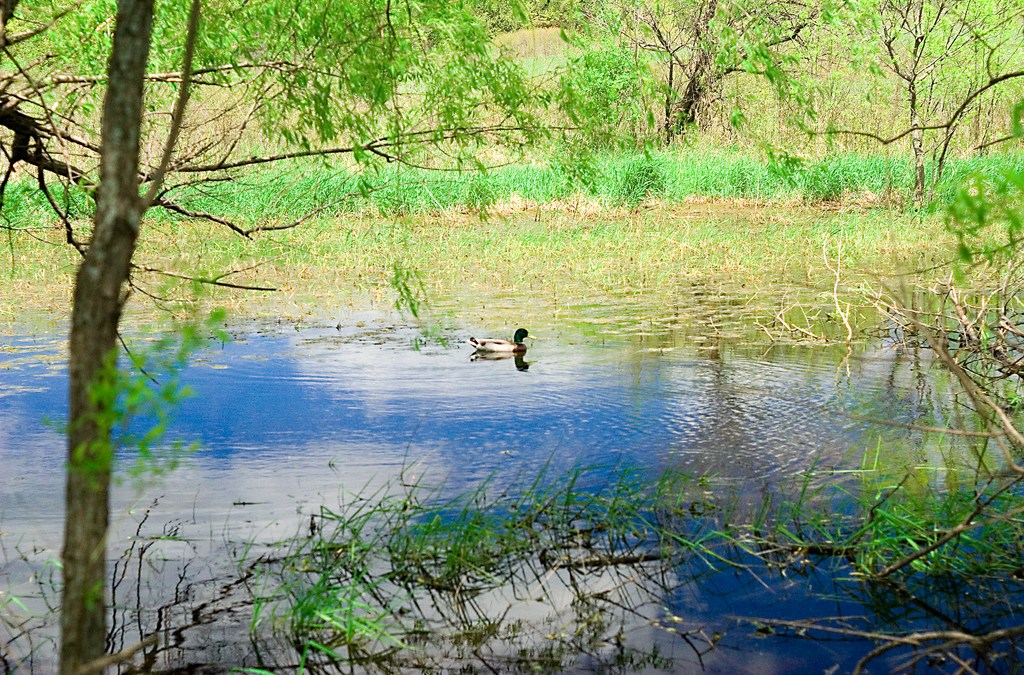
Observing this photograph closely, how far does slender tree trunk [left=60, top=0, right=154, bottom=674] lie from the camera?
216 cm

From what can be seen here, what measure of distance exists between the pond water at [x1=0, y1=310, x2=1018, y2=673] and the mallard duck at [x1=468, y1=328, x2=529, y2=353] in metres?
0.19

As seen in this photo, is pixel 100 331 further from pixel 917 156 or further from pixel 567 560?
pixel 917 156

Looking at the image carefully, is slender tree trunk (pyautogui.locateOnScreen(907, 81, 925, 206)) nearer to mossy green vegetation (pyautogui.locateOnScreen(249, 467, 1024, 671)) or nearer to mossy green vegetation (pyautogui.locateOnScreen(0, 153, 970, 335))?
mossy green vegetation (pyautogui.locateOnScreen(0, 153, 970, 335))

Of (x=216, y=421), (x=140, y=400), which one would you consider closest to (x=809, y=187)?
(x=216, y=421)

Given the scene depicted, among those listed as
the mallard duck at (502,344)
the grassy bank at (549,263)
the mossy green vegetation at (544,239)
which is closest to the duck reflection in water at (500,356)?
the mallard duck at (502,344)

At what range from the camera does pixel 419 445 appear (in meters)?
6.95

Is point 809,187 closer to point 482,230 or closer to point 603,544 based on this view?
point 482,230

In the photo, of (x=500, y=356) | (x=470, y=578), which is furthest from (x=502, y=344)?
(x=470, y=578)

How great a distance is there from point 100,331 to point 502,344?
747 centimetres

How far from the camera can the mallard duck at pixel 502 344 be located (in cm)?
960

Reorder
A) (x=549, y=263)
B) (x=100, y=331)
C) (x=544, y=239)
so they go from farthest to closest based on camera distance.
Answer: (x=544, y=239), (x=549, y=263), (x=100, y=331)

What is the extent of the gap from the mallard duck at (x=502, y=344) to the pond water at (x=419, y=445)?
0.63 feet

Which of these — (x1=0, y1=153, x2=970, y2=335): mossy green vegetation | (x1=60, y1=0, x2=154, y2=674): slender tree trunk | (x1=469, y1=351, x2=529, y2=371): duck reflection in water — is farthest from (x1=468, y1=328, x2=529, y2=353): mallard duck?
(x1=60, y1=0, x2=154, y2=674): slender tree trunk

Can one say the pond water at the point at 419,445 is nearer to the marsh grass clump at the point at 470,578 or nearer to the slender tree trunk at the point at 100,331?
the marsh grass clump at the point at 470,578
